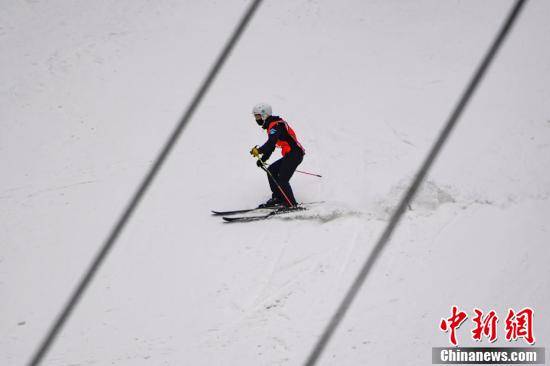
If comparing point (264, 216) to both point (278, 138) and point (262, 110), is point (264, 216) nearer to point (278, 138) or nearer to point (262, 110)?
point (278, 138)

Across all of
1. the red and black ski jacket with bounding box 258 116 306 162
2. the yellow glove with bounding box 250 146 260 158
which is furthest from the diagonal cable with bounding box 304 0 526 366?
the yellow glove with bounding box 250 146 260 158

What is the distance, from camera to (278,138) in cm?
686

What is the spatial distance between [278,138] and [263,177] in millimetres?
1303

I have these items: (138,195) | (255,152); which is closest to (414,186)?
(255,152)

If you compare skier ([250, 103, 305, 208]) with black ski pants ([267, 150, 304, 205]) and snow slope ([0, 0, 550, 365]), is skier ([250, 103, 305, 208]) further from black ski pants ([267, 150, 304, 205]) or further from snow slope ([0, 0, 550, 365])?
snow slope ([0, 0, 550, 365])

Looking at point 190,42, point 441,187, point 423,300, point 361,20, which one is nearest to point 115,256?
point 423,300

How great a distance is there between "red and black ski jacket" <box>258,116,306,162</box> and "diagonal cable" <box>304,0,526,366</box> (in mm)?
1741

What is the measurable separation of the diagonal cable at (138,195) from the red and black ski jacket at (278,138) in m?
2.32

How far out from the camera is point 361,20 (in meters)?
11.3

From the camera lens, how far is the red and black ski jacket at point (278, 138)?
679 cm

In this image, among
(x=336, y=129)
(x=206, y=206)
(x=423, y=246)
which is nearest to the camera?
(x=423, y=246)

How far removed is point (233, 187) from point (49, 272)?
301cm

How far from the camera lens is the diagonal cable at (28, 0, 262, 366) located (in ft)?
17.4

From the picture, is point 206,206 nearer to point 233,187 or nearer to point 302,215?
point 233,187
